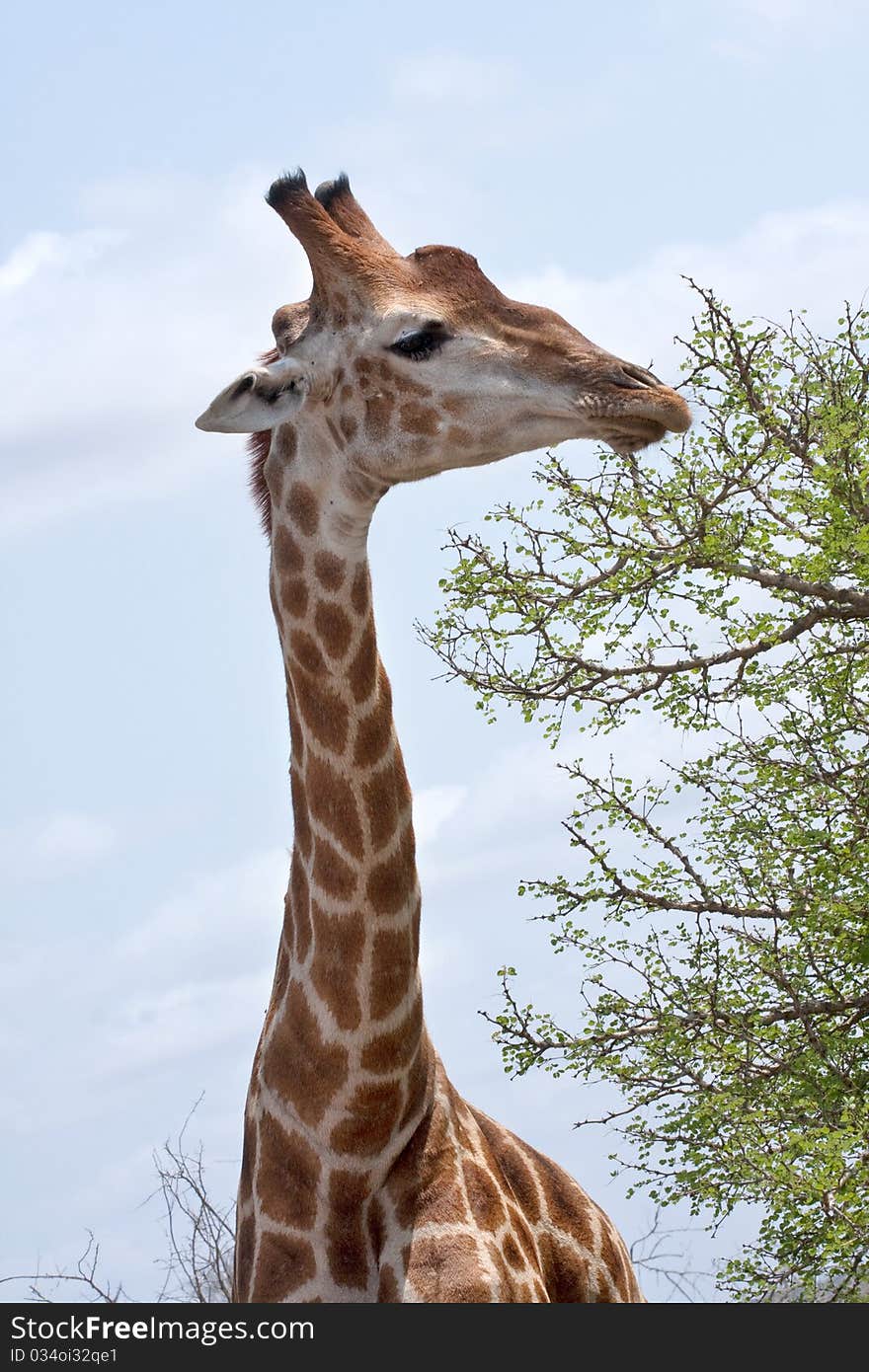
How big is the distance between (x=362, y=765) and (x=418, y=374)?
144 centimetres

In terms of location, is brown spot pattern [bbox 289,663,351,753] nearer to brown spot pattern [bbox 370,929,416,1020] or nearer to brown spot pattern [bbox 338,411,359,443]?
brown spot pattern [bbox 370,929,416,1020]

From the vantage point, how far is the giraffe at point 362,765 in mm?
5902


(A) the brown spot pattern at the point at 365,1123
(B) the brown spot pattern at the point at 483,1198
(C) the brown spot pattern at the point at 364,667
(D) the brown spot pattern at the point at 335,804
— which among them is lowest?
(B) the brown spot pattern at the point at 483,1198

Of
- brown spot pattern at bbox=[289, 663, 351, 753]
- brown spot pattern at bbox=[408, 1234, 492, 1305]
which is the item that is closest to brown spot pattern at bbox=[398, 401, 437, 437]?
brown spot pattern at bbox=[289, 663, 351, 753]

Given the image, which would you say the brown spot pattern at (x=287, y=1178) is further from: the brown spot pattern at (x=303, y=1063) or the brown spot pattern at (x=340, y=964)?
the brown spot pattern at (x=340, y=964)

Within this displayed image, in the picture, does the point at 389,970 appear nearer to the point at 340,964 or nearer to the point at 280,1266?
the point at 340,964

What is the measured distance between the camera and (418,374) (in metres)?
6.27

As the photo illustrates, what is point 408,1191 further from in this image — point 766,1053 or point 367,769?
point 766,1053

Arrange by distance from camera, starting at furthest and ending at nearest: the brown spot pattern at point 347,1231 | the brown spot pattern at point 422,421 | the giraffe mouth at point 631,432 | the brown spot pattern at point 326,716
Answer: the brown spot pattern at point 422,421
the brown spot pattern at point 326,716
the giraffe mouth at point 631,432
the brown spot pattern at point 347,1231

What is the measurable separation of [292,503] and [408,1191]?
8.20ft

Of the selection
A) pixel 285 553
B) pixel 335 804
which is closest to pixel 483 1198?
pixel 335 804

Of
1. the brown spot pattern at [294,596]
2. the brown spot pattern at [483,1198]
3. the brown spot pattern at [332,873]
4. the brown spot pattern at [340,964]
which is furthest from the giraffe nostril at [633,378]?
the brown spot pattern at [483,1198]

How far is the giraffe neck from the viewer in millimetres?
6004

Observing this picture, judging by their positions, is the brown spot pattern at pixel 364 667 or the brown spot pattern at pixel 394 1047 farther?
the brown spot pattern at pixel 364 667
